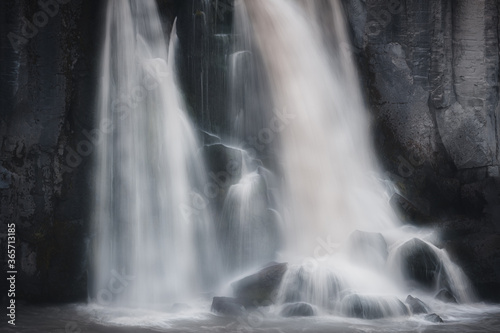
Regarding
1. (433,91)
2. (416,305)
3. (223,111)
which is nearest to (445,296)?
(416,305)

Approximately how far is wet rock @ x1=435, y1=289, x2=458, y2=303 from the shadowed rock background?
727 mm

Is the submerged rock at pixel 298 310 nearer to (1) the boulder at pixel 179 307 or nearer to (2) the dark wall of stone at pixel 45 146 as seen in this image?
(1) the boulder at pixel 179 307

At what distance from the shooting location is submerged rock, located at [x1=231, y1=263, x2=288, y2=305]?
997 centimetres

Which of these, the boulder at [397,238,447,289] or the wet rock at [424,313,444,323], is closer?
the wet rock at [424,313,444,323]

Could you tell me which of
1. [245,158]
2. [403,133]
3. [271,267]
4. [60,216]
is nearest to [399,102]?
[403,133]

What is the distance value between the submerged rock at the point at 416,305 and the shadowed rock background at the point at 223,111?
1914 mm

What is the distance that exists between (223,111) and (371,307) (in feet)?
16.6

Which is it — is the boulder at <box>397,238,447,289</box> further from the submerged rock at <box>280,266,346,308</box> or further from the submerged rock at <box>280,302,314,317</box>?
the submerged rock at <box>280,302,314,317</box>

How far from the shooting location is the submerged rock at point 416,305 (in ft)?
31.8

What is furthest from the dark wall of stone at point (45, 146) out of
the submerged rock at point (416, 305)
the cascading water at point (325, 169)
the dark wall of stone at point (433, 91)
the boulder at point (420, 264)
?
A: the dark wall of stone at point (433, 91)

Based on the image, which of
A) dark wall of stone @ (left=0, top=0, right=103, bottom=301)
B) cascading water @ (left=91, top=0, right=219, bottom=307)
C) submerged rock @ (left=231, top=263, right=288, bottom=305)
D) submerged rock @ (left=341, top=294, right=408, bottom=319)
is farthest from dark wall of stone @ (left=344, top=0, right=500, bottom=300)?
dark wall of stone @ (left=0, top=0, right=103, bottom=301)

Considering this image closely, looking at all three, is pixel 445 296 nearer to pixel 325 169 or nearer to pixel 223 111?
pixel 325 169

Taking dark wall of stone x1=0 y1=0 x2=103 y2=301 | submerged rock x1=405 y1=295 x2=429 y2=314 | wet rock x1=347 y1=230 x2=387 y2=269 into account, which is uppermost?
dark wall of stone x1=0 y1=0 x2=103 y2=301

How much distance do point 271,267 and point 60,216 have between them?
11.8 feet
